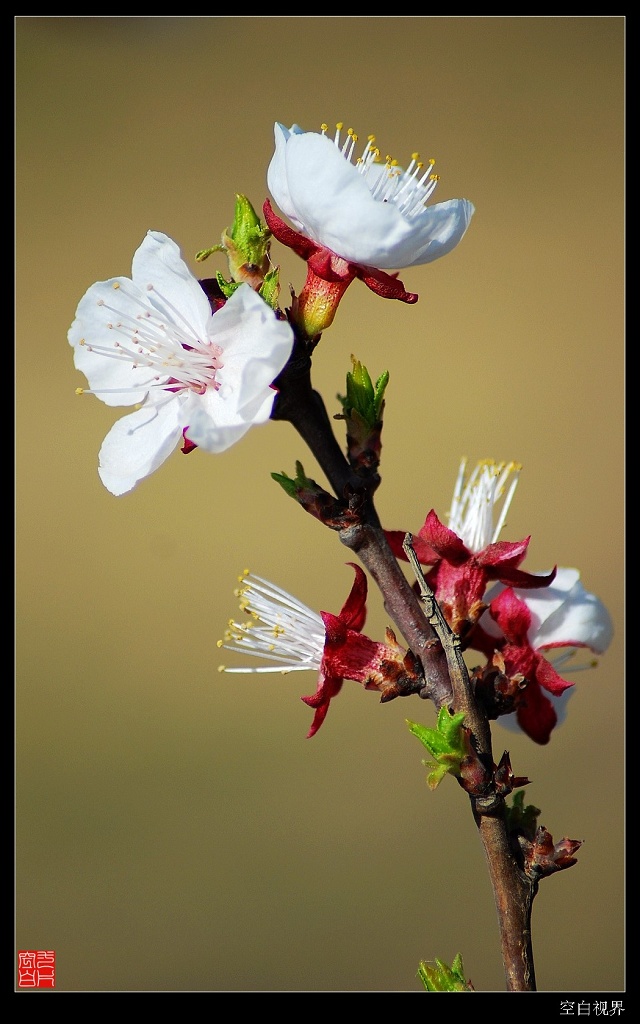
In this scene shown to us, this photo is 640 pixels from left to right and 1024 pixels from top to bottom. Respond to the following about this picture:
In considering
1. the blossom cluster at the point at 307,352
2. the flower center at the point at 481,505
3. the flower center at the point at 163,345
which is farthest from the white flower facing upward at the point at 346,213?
the flower center at the point at 481,505

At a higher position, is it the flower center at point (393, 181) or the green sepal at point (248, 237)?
the flower center at point (393, 181)

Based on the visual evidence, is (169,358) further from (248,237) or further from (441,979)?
(441,979)

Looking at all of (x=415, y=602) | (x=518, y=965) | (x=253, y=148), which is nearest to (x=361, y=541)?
(x=415, y=602)

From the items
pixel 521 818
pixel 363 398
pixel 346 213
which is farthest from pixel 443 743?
pixel 346 213

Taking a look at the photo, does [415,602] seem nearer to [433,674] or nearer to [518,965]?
[433,674]

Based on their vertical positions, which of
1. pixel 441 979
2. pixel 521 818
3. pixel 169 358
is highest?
pixel 169 358

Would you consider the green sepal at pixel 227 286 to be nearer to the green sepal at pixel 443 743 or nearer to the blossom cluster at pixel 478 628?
the blossom cluster at pixel 478 628

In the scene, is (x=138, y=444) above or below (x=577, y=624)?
above
